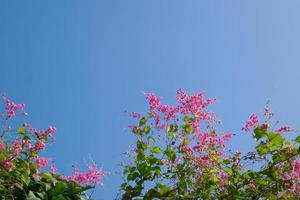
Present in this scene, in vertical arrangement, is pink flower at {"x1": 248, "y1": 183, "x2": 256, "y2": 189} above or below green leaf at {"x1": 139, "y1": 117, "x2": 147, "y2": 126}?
below

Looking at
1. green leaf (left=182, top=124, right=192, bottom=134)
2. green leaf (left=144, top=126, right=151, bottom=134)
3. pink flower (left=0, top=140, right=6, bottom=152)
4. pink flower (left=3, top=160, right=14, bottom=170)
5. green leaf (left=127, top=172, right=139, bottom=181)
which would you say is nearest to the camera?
pink flower (left=3, top=160, right=14, bottom=170)

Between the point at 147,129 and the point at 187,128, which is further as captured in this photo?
the point at 147,129

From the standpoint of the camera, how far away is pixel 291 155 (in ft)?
21.9

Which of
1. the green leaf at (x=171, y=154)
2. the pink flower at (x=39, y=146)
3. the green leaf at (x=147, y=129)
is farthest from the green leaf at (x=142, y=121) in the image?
the pink flower at (x=39, y=146)

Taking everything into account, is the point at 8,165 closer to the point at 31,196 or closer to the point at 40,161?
the point at 31,196

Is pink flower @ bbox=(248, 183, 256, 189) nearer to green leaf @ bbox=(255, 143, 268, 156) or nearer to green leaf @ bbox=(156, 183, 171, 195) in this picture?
green leaf @ bbox=(255, 143, 268, 156)

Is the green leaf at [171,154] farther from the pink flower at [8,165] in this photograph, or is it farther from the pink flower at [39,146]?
the pink flower at [8,165]

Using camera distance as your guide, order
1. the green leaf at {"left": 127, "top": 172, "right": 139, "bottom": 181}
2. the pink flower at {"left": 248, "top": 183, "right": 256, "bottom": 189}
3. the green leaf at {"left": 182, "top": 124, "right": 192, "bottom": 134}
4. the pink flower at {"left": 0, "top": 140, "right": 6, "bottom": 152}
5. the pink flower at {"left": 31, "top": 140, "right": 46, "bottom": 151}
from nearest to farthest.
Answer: the pink flower at {"left": 0, "top": 140, "right": 6, "bottom": 152} → the pink flower at {"left": 31, "top": 140, "right": 46, "bottom": 151} → the pink flower at {"left": 248, "top": 183, "right": 256, "bottom": 189} → the green leaf at {"left": 127, "top": 172, "right": 139, "bottom": 181} → the green leaf at {"left": 182, "top": 124, "right": 192, "bottom": 134}

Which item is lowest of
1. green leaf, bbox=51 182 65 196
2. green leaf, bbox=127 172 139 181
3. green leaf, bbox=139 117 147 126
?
green leaf, bbox=51 182 65 196

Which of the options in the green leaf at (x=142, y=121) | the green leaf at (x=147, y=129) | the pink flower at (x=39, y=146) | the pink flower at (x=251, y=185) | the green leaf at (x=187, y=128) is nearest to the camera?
the pink flower at (x=39, y=146)

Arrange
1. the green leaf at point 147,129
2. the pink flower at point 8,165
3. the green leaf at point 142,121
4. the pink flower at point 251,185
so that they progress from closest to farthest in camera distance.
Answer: the pink flower at point 8,165
the pink flower at point 251,185
the green leaf at point 147,129
the green leaf at point 142,121

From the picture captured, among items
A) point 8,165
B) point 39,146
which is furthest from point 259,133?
point 8,165

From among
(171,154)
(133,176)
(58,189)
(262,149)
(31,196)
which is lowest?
(31,196)

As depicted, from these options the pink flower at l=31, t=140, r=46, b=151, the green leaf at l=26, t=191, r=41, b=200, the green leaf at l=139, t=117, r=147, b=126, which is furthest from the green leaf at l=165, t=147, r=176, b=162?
the green leaf at l=26, t=191, r=41, b=200
